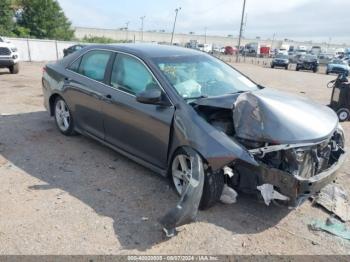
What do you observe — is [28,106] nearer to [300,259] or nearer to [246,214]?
[246,214]

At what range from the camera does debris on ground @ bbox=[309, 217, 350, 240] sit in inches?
148

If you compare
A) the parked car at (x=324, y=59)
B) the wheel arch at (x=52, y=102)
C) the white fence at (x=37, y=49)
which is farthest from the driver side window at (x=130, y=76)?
the parked car at (x=324, y=59)

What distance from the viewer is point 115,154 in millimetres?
5574

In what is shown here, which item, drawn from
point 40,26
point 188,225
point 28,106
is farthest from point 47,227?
point 40,26

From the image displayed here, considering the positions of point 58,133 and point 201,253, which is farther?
point 58,133

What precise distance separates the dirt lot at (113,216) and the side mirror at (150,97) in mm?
1043

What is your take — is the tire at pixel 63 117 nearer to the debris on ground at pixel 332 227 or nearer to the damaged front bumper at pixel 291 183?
the damaged front bumper at pixel 291 183

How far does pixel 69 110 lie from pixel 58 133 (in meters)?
0.72

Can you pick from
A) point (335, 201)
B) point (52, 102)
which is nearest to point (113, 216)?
point (335, 201)

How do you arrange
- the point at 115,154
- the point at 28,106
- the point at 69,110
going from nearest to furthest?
the point at 115,154 → the point at 69,110 → the point at 28,106

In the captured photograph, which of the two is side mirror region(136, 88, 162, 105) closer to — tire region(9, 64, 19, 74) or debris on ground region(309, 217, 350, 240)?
debris on ground region(309, 217, 350, 240)

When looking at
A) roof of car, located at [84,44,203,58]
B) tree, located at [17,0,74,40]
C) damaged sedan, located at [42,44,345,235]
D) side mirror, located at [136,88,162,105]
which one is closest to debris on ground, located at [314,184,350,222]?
damaged sedan, located at [42,44,345,235]

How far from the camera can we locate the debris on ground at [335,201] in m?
4.14

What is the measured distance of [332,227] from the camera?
3.86 meters
